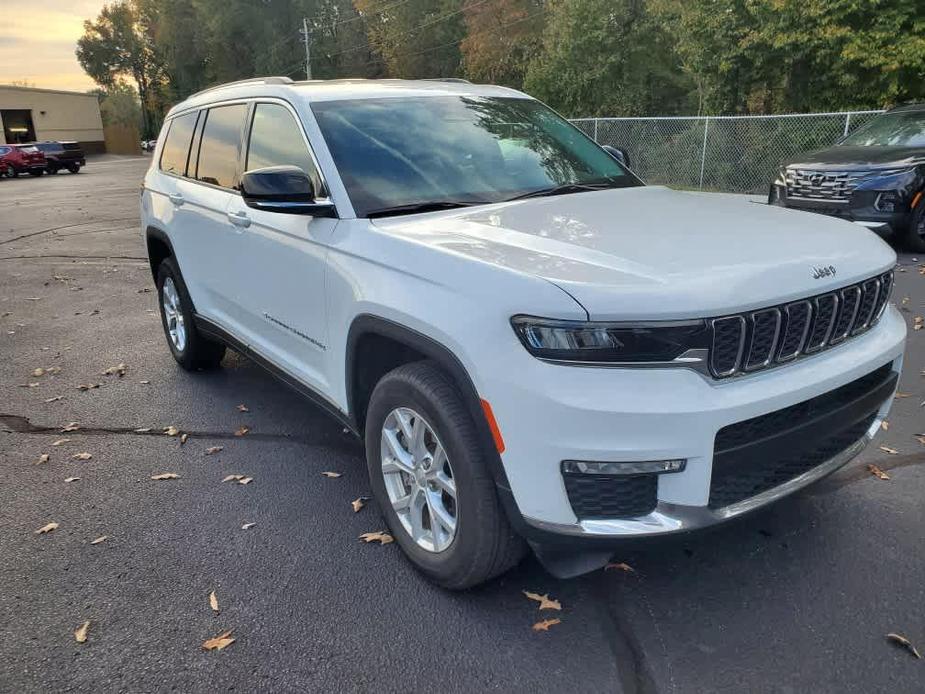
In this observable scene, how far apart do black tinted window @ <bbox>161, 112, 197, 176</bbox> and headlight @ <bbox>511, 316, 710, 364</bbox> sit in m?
3.80

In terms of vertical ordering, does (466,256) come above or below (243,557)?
above

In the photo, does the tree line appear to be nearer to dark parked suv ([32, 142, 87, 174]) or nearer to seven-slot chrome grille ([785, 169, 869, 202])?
seven-slot chrome grille ([785, 169, 869, 202])

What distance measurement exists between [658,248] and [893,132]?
9.23 metres

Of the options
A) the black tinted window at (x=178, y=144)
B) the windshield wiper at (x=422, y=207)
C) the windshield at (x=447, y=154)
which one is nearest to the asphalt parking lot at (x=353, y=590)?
the windshield wiper at (x=422, y=207)

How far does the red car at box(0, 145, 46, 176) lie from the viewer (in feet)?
115

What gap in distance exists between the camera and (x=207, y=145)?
4.82 meters

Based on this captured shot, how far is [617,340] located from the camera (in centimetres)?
226

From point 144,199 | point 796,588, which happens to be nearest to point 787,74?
point 144,199

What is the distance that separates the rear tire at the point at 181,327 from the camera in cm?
533

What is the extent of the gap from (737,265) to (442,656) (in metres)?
1.65

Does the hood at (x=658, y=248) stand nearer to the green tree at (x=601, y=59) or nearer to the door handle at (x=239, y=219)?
the door handle at (x=239, y=219)

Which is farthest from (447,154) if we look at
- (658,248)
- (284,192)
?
(658,248)

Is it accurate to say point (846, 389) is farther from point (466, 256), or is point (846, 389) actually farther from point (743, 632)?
point (466, 256)

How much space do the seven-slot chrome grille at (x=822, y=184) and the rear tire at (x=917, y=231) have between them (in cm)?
77
